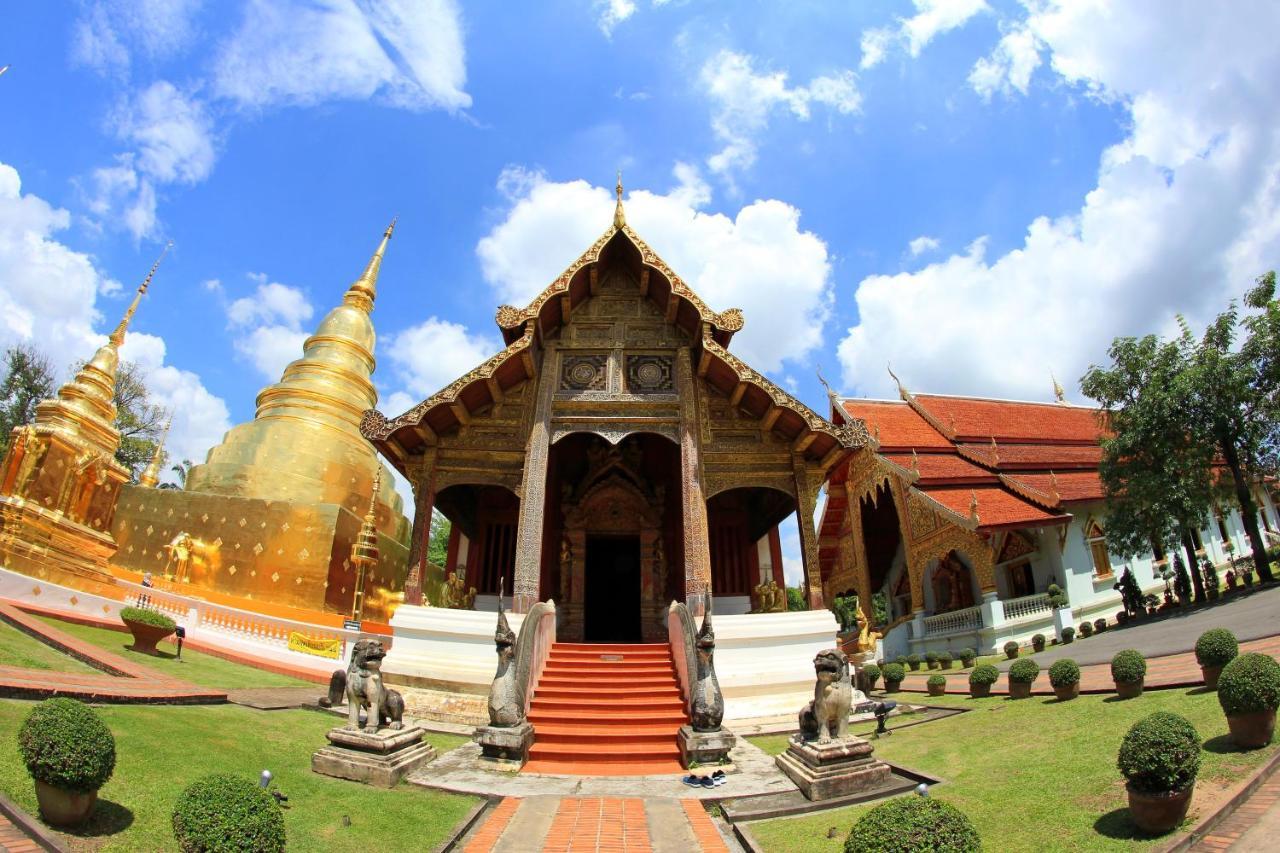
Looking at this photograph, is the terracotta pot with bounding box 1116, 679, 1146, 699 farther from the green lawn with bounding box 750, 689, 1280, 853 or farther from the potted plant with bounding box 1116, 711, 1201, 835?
the potted plant with bounding box 1116, 711, 1201, 835

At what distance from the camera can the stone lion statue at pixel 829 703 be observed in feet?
17.5

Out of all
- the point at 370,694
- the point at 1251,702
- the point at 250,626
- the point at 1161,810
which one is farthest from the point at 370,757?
the point at 250,626

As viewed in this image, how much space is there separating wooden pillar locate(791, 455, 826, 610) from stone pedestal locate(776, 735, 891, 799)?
4.10m

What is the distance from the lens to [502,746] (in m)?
6.05

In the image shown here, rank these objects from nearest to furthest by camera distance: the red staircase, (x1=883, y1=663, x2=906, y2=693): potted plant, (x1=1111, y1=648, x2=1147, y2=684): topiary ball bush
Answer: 1. the red staircase
2. (x1=1111, y1=648, x2=1147, y2=684): topiary ball bush
3. (x1=883, y1=663, x2=906, y2=693): potted plant

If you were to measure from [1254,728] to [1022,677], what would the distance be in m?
4.30

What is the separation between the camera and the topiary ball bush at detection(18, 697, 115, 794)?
3.30 metres

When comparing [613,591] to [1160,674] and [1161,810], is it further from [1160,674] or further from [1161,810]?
[1161,810]

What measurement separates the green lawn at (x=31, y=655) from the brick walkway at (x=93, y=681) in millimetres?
135

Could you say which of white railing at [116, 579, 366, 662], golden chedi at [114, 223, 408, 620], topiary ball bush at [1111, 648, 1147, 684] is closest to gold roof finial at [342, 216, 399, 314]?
golden chedi at [114, 223, 408, 620]

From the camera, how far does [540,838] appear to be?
14.0ft

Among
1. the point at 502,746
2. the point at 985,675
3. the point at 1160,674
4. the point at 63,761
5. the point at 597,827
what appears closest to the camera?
the point at 63,761

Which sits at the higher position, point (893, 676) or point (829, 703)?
point (829, 703)

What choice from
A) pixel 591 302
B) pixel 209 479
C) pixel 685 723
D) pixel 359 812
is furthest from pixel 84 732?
pixel 209 479
